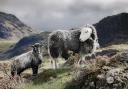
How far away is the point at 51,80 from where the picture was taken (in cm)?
1922

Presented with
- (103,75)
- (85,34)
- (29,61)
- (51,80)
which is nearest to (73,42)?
(85,34)

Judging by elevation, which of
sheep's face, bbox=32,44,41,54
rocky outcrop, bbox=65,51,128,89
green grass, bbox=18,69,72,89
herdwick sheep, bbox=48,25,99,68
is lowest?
green grass, bbox=18,69,72,89

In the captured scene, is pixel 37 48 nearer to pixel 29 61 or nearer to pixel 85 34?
pixel 29 61

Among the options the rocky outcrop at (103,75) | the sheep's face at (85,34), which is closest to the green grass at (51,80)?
the rocky outcrop at (103,75)

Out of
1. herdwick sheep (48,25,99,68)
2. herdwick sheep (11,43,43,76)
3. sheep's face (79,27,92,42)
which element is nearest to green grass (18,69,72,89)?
herdwick sheep (48,25,99,68)

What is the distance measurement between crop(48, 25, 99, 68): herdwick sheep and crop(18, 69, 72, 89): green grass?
1.41 meters

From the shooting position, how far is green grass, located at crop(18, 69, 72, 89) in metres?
18.1

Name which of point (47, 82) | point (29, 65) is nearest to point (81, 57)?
point (47, 82)

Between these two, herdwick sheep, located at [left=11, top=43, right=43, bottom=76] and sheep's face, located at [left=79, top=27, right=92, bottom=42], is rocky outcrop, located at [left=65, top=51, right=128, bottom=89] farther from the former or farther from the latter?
herdwick sheep, located at [left=11, top=43, right=43, bottom=76]

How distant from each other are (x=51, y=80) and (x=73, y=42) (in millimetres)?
3376

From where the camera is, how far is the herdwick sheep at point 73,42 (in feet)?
69.8

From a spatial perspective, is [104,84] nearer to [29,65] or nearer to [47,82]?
[47,82]

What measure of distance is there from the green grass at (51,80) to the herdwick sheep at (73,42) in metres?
1.41

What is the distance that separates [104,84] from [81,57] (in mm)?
5452
